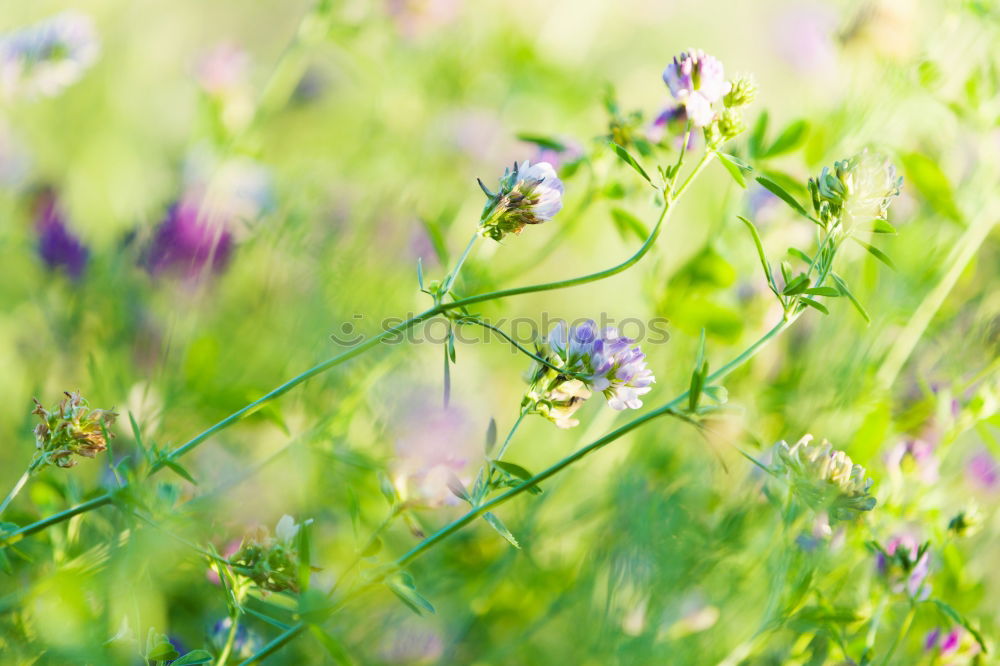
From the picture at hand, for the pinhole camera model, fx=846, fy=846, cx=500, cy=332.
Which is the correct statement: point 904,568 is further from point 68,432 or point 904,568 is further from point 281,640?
point 68,432

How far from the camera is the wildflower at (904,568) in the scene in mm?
592

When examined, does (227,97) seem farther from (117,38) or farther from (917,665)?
(917,665)

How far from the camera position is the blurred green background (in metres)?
0.71

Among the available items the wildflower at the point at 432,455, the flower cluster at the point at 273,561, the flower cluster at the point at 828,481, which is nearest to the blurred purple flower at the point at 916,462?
the flower cluster at the point at 828,481

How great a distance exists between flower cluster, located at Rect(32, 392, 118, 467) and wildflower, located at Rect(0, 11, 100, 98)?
A: 0.61m

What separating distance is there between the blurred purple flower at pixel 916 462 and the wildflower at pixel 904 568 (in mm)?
93

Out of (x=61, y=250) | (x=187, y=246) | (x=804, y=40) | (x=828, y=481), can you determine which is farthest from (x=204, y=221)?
(x=804, y=40)

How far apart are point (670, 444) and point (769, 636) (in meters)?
0.29

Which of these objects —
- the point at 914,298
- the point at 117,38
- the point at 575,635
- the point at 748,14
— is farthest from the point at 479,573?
the point at 748,14

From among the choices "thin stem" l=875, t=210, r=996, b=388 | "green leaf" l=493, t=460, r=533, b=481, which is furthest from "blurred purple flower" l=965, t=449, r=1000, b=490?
"green leaf" l=493, t=460, r=533, b=481

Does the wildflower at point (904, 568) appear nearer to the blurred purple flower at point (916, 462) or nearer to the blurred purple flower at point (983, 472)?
the blurred purple flower at point (916, 462)

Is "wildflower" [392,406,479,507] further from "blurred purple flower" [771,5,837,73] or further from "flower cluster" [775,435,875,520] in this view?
"blurred purple flower" [771,5,837,73]

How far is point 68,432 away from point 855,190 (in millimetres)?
466

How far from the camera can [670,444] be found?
91 cm
